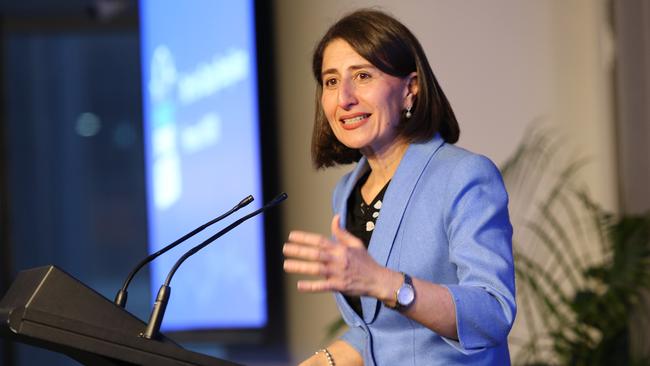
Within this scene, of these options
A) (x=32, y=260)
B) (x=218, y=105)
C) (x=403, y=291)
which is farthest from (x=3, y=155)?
(x=403, y=291)

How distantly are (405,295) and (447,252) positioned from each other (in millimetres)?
268

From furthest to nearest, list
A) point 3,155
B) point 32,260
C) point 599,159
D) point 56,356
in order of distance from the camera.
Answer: point 32,260
point 56,356
point 3,155
point 599,159

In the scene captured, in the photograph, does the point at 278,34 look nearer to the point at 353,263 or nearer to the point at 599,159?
the point at 599,159

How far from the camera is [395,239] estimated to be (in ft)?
5.96

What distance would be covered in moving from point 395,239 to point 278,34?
3.34m

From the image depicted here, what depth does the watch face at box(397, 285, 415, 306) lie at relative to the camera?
4.95 feet

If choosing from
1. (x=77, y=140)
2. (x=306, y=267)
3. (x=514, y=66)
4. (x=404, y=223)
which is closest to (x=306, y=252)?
(x=306, y=267)

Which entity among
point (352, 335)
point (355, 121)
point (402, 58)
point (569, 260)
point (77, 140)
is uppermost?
point (402, 58)

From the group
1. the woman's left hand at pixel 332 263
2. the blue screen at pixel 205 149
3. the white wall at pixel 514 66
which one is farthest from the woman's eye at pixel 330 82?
the blue screen at pixel 205 149

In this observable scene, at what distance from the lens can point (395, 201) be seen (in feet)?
→ 6.06

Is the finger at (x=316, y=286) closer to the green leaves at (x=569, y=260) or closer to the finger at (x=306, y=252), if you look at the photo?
the finger at (x=306, y=252)

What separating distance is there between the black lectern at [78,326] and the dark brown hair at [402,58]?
2.21 ft

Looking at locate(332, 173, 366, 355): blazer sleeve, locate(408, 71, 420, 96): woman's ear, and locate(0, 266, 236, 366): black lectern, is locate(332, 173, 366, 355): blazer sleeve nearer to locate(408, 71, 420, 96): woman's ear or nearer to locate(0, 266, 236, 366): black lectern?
locate(408, 71, 420, 96): woman's ear

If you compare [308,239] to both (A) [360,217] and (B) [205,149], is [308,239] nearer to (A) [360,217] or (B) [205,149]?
(A) [360,217]
